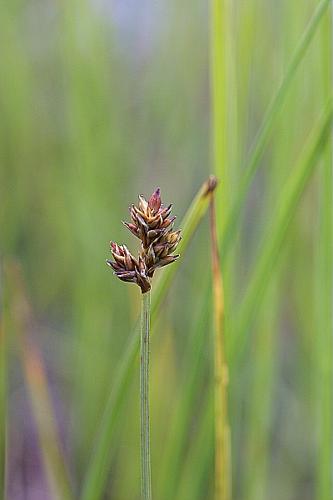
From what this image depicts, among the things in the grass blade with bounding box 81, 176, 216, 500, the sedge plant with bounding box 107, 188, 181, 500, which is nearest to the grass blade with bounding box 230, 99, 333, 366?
the grass blade with bounding box 81, 176, 216, 500

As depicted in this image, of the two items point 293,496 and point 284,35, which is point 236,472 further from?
point 284,35

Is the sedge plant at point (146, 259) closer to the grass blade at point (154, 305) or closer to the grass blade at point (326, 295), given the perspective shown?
the grass blade at point (154, 305)

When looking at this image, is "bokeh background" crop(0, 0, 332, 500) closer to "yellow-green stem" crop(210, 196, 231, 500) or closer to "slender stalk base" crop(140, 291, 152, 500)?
"yellow-green stem" crop(210, 196, 231, 500)

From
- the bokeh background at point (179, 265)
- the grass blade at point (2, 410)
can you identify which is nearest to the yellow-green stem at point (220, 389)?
the bokeh background at point (179, 265)

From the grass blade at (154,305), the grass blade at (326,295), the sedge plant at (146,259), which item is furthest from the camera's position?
the grass blade at (326,295)

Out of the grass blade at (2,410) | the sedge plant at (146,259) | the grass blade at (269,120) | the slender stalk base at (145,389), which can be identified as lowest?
the grass blade at (2,410)

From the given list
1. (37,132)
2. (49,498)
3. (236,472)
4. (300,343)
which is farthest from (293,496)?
(37,132)
